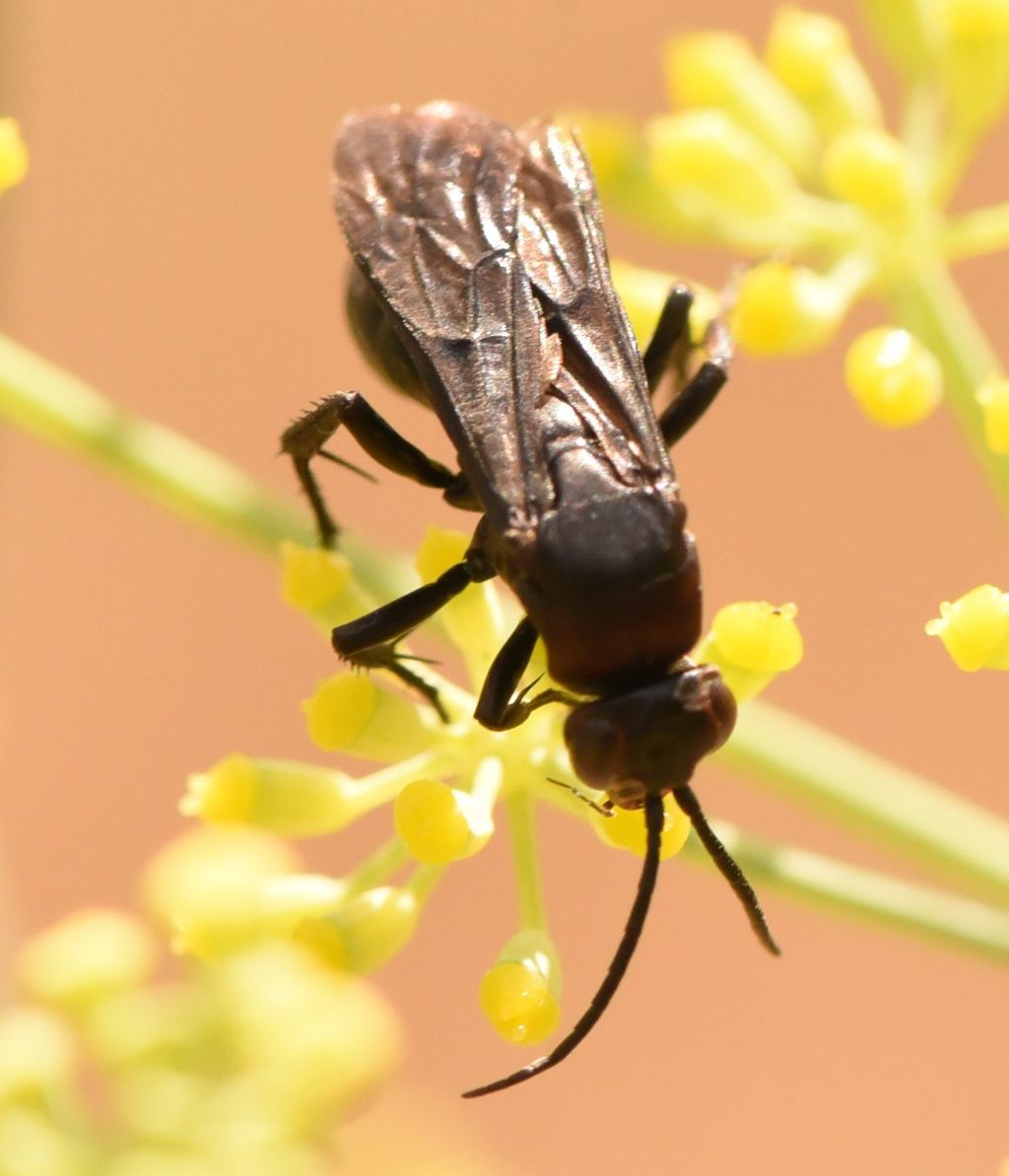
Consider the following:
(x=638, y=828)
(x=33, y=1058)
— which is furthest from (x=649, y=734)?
(x=33, y=1058)

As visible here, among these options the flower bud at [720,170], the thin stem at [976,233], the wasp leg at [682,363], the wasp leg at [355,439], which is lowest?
the wasp leg at [355,439]

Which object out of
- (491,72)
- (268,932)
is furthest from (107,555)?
(268,932)

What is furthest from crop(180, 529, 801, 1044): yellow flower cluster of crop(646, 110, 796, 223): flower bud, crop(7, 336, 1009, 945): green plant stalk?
crop(646, 110, 796, 223): flower bud

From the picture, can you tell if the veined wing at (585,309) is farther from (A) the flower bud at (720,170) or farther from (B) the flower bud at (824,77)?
(B) the flower bud at (824,77)

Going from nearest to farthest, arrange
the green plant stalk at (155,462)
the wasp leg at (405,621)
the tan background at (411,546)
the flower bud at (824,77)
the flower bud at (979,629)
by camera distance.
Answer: the flower bud at (979,629)
the wasp leg at (405,621)
the green plant stalk at (155,462)
the flower bud at (824,77)
the tan background at (411,546)

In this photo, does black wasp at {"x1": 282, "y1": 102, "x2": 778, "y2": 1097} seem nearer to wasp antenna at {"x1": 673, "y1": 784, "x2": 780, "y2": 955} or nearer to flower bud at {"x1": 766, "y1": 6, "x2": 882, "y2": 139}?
wasp antenna at {"x1": 673, "y1": 784, "x2": 780, "y2": 955}

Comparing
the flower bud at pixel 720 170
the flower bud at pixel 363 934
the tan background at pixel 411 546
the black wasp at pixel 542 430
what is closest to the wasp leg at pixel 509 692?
the black wasp at pixel 542 430
